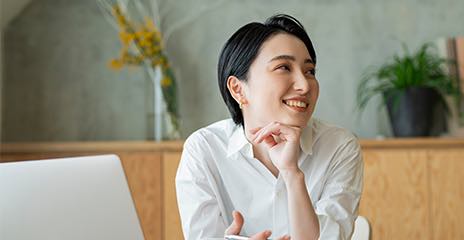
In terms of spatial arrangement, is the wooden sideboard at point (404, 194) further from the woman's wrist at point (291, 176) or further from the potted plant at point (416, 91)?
Result: the woman's wrist at point (291, 176)

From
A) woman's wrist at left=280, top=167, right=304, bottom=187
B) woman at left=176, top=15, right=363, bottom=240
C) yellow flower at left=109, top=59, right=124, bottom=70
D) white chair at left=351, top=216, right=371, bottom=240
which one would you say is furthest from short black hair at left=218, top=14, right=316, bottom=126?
yellow flower at left=109, top=59, right=124, bottom=70

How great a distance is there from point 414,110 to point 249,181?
1428 mm

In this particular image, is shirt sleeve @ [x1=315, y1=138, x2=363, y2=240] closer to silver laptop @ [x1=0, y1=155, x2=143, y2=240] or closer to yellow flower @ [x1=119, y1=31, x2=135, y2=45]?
silver laptop @ [x1=0, y1=155, x2=143, y2=240]

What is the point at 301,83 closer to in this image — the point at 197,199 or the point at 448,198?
the point at 197,199

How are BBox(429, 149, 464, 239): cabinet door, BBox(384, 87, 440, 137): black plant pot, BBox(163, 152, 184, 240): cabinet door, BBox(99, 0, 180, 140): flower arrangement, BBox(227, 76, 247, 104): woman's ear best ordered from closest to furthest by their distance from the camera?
BBox(227, 76, 247, 104): woman's ear < BBox(429, 149, 464, 239): cabinet door < BBox(163, 152, 184, 240): cabinet door < BBox(384, 87, 440, 137): black plant pot < BBox(99, 0, 180, 140): flower arrangement

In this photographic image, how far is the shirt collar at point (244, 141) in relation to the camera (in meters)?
1.61

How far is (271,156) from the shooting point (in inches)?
59.3

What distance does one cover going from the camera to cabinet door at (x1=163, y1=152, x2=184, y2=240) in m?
2.71

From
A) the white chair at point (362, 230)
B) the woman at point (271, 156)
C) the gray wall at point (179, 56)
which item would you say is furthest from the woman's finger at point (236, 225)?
the gray wall at point (179, 56)

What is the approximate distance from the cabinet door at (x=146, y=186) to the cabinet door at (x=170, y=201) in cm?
3

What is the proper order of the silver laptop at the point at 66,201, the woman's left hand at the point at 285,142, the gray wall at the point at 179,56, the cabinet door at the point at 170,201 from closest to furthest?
the silver laptop at the point at 66,201, the woman's left hand at the point at 285,142, the cabinet door at the point at 170,201, the gray wall at the point at 179,56

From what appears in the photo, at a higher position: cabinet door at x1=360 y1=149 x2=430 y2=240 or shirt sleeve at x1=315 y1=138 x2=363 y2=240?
shirt sleeve at x1=315 y1=138 x2=363 y2=240

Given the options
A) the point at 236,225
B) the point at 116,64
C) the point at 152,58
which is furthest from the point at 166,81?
the point at 236,225

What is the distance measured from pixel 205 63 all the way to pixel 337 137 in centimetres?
159
